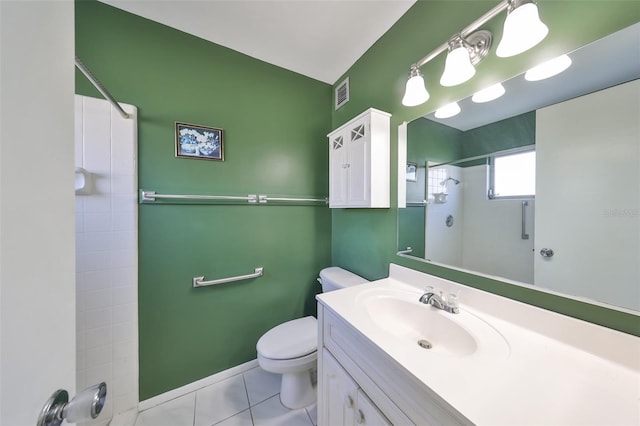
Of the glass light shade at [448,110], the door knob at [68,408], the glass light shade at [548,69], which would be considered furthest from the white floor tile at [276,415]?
the glass light shade at [548,69]

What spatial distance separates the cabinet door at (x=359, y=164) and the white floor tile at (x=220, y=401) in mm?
1503

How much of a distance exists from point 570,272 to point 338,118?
1.70 m

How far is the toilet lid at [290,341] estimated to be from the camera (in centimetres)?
126

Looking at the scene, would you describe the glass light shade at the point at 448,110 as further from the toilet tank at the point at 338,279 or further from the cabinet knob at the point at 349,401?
the cabinet knob at the point at 349,401

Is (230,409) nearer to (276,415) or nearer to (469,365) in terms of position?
(276,415)

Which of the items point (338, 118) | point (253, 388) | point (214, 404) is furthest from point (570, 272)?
point (214, 404)

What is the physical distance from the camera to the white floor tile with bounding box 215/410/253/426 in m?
1.24

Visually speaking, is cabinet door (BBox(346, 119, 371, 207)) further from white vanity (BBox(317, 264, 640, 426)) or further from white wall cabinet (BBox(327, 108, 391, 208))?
white vanity (BBox(317, 264, 640, 426))

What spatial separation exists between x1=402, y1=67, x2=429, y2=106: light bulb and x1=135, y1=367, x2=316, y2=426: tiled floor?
75.4 inches

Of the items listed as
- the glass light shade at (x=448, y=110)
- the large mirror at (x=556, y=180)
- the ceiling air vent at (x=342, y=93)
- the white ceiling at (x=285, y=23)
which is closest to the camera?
the large mirror at (x=556, y=180)

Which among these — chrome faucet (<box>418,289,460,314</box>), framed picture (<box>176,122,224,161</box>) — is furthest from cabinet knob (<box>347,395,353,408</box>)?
framed picture (<box>176,122,224,161</box>)

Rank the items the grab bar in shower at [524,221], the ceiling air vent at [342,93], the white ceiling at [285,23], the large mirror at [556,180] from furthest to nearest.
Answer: the ceiling air vent at [342,93]
the white ceiling at [285,23]
the grab bar in shower at [524,221]
the large mirror at [556,180]

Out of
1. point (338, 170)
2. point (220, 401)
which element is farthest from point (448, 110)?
point (220, 401)

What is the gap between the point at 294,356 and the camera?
124 cm
